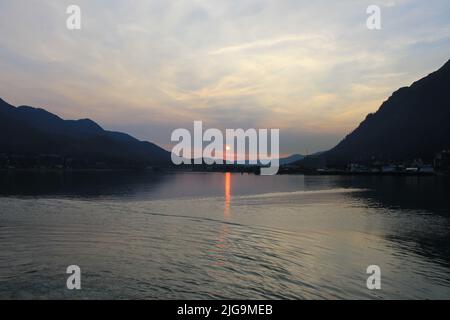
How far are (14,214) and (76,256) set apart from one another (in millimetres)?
25278

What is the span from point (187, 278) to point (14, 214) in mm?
33962

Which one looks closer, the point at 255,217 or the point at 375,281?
the point at 375,281

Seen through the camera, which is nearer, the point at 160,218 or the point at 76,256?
the point at 76,256

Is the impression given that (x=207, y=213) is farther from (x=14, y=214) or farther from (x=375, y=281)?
(x=375, y=281)

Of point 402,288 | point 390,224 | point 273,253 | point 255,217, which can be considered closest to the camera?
point 402,288

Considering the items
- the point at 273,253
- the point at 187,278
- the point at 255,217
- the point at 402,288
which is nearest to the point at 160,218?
the point at 255,217

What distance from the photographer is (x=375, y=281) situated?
21.2 m
